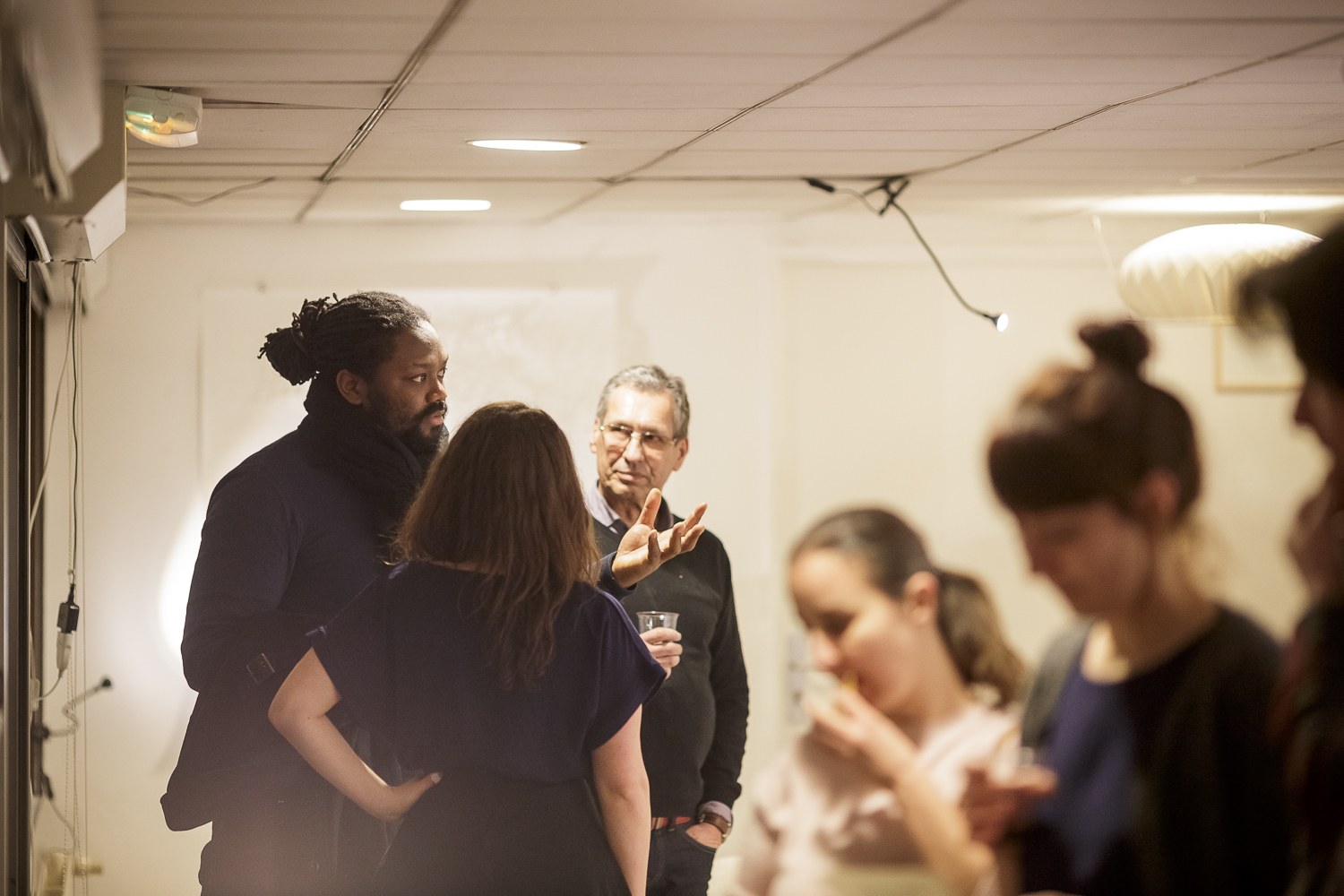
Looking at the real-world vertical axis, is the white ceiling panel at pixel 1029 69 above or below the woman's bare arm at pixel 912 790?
above

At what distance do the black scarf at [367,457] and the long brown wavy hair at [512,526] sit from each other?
0.47 feet

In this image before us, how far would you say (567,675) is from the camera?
6.59 feet

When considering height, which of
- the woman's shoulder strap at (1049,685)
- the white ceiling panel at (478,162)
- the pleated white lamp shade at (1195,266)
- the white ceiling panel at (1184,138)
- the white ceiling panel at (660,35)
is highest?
the white ceiling panel at (478,162)

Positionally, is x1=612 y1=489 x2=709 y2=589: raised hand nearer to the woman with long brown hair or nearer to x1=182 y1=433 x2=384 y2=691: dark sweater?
the woman with long brown hair

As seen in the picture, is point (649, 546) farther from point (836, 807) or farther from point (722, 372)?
point (722, 372)

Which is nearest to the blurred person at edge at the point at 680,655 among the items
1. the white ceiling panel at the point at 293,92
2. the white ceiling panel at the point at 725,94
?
the white ceiling panel at the point at 725,94

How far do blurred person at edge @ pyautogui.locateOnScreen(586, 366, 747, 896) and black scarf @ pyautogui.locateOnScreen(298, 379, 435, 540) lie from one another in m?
0.42

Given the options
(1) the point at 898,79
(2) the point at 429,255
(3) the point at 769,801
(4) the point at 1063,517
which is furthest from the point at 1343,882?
(2) the point at 429,255

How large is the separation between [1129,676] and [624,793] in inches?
37.1

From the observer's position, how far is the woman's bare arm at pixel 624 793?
6.64 ft

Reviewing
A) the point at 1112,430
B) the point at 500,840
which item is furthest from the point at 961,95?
the point at 500,840

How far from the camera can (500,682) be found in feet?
6.55

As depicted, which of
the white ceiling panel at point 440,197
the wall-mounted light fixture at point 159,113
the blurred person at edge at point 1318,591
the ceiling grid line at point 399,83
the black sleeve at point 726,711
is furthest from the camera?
the white ceiling panel at point 440,197

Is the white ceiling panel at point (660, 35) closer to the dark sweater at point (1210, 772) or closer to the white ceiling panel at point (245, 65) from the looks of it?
the white ceiling panel at point (245, 65)
